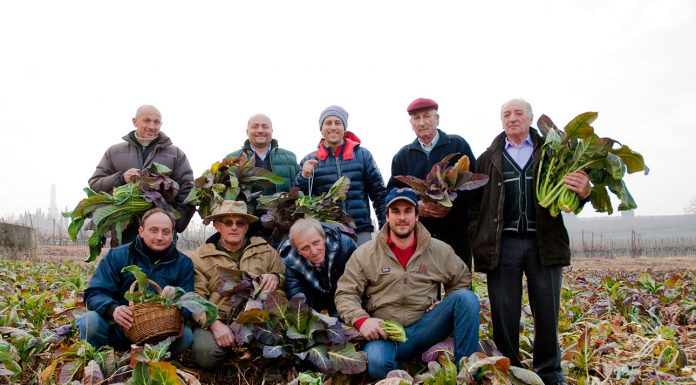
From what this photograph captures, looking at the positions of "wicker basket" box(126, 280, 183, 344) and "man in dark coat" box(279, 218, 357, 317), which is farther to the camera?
"man in dark coat" box(279, 218, 357, 317)

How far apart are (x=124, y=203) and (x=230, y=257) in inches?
40.0

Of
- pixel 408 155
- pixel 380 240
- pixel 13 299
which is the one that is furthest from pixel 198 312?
pixel 13 299

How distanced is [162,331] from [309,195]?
1.69 m

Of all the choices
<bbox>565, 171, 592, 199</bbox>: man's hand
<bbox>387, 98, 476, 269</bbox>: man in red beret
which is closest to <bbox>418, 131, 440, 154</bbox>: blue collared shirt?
<bbox>387, 98, 476, 269</bbox>: man in red beret

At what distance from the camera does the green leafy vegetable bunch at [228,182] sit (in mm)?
4324

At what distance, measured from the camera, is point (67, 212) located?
171 inches

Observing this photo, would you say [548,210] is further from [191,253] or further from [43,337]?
[43,337]

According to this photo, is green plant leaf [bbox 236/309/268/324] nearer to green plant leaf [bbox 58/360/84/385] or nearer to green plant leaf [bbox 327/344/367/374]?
green plant leaf [bbox 327/344/367/374]

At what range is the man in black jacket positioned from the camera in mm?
3506

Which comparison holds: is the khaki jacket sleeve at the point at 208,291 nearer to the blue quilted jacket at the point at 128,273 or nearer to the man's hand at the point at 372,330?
the blue quilted jacket at the point at 128,273

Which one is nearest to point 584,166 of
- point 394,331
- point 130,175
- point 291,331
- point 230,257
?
point 394,331

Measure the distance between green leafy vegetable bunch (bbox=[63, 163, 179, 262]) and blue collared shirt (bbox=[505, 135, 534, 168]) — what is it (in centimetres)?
274

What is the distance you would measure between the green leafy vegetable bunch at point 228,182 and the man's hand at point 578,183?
7.81ft

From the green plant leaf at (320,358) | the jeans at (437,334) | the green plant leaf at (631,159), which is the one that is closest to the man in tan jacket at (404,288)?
the jeans at (437,334)
